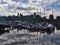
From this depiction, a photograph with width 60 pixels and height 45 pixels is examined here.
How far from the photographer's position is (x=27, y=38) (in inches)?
68.9

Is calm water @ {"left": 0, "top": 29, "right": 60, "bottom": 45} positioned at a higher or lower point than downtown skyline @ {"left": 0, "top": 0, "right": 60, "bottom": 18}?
lower

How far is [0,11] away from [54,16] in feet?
1.93

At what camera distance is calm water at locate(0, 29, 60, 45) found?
1.72 m

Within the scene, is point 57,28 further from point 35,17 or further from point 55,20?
point 35,17

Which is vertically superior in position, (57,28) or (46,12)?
(46,12)

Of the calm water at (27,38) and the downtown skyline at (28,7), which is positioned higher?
the downtown skyline at (28,7)

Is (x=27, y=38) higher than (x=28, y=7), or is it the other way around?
(x=28, y=7)

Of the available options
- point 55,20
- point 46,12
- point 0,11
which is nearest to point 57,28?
point 55,20

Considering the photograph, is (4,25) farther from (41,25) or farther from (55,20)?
(55,20)

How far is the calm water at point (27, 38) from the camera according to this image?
1720mm

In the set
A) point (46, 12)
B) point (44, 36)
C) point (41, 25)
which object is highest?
point (46, 12)

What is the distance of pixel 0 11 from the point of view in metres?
1.78

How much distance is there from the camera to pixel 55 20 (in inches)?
68.1

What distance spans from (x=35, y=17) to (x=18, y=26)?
21 cm
